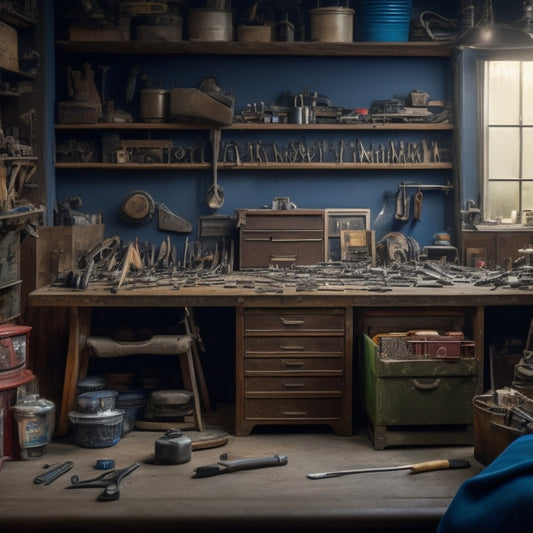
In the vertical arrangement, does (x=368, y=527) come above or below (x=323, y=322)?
below

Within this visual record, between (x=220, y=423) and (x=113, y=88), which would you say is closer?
(x=220, y=423)

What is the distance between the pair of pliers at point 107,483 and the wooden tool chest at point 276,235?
2.17m

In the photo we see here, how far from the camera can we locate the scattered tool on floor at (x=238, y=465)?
13.4 feet

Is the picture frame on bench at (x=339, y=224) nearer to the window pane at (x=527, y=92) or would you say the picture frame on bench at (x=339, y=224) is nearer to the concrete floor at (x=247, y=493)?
the window pane at (x=527, y=92)

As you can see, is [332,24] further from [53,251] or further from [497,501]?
[497,501]

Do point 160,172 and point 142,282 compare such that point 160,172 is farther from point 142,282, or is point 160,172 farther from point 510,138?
point 510,138

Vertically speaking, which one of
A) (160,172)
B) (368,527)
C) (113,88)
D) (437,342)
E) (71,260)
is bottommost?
(368,527)

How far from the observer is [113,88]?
6.20m

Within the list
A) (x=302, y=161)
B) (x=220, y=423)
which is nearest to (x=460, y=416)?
(x=220, y=423)

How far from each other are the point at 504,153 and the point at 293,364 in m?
2.53

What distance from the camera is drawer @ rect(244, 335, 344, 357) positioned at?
4633 millimetres

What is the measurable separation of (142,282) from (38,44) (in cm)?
190

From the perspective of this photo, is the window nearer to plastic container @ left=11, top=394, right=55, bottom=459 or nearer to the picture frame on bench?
the picture frame on bench

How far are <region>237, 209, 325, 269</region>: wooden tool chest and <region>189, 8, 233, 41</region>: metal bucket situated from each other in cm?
122
